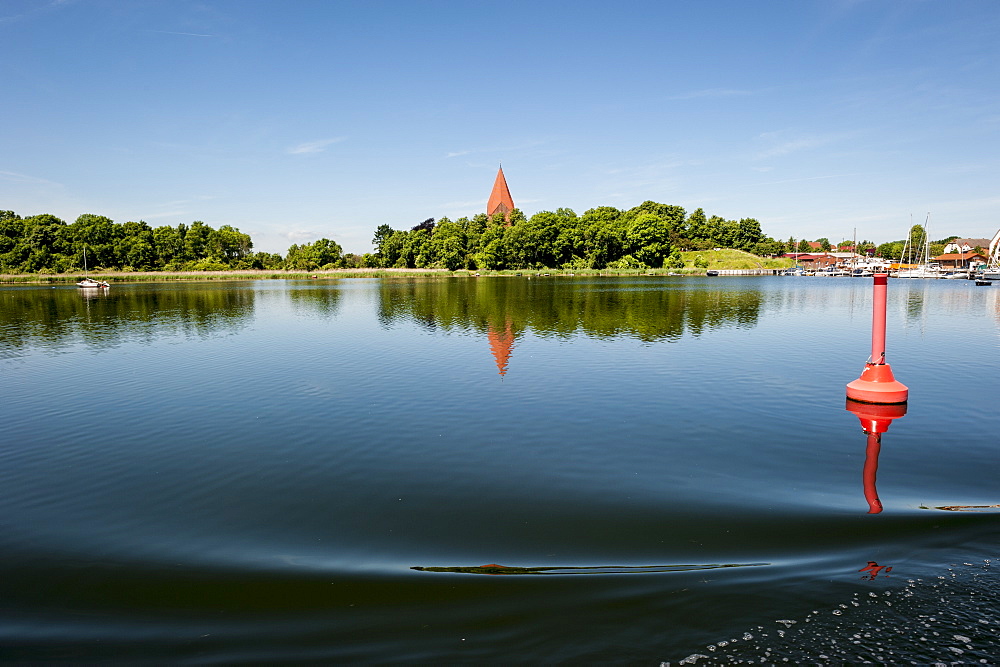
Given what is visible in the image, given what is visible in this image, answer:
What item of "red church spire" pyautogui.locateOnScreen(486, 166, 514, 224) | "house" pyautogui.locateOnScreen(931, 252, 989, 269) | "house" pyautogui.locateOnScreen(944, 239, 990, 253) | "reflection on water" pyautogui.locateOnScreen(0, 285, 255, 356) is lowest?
"reflection on water" pyautogui.locateOnScreen(0, 285, 255, 356)

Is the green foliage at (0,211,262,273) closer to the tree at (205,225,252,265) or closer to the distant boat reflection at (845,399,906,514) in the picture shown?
the tree at (205,225,252,265)

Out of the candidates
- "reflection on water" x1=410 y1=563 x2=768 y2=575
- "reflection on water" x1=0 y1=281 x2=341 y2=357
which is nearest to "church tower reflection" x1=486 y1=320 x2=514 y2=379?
"reflection on water" x1=410 y1=563 x2=768 y2=575

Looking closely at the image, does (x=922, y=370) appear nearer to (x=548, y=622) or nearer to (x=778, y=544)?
(x=778, y=544)

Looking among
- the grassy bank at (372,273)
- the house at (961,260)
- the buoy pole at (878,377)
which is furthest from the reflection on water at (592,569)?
the house at (961,260)

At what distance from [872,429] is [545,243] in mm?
124285

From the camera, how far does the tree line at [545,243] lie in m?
133

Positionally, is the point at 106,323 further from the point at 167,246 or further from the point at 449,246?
the point at 167,246

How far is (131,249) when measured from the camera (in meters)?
139

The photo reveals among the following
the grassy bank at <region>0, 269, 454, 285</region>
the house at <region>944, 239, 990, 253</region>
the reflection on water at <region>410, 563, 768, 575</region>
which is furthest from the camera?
the house at <region>944, 239, 990, 253</region>

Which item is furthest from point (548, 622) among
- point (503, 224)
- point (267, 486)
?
point (503, 224)

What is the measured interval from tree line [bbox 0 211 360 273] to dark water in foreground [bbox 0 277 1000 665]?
144m

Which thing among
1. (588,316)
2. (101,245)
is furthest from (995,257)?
(101,245)

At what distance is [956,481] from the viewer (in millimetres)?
8398

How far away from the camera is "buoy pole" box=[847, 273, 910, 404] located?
41.7 feet
